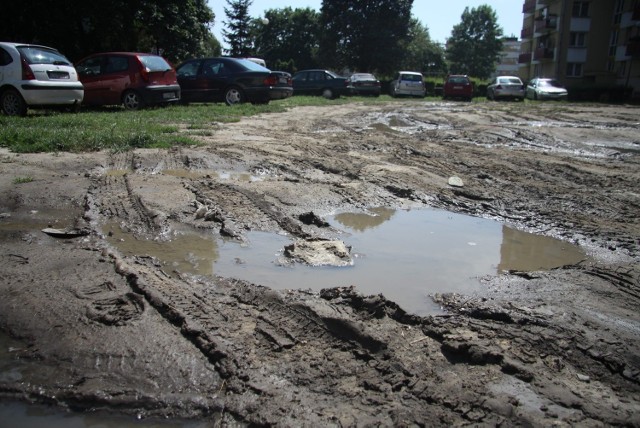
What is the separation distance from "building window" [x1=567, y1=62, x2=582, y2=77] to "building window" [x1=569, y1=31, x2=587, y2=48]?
5.25 feet

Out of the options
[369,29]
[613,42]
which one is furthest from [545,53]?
[369,29]

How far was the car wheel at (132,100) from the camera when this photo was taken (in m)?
13.3

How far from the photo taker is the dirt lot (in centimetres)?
233

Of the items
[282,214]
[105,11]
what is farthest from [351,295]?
[105,11]

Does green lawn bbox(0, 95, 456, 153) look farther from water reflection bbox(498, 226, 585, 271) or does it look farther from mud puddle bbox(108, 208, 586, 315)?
water reflection bbox(498, 226, 585, 271)

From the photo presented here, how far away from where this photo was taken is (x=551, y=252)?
464 cm

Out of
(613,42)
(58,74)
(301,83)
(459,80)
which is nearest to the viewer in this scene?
(58,74)

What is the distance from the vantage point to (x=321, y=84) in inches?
→ 1054

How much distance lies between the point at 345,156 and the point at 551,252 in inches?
169

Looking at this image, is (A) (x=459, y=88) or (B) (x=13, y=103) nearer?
(B) (x=13, y=103)

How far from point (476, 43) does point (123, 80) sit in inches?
3158

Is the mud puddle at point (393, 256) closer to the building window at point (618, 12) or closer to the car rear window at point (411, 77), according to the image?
the car rear window at point (411, 77)

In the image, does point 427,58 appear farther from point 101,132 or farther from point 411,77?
point 101,132

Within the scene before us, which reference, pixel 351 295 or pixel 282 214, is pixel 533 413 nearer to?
pixel 351 295
